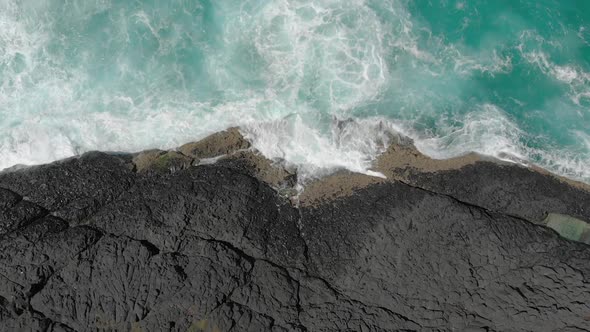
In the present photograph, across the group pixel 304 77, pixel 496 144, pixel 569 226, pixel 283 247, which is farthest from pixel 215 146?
pixel 569 226

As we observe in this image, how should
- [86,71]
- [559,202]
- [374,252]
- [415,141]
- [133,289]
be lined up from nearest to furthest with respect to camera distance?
[133,289] → [374,252] → [559,202] → [415,141] → [86,71]

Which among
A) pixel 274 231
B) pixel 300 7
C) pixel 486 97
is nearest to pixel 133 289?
pixel 274 231

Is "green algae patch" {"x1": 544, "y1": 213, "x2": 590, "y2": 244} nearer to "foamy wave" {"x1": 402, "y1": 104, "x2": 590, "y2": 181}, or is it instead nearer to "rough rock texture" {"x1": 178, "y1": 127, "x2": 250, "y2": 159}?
"foamy wave" {"x1": 402, "y1": 104, "x2": 590, "y2": 181}

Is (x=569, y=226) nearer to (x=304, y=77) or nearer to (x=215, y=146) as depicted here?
(x=304, y=77)

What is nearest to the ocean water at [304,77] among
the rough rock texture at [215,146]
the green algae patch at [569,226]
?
the rough rock texture at [215,146]

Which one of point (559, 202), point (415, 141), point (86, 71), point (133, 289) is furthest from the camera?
point (86, 71)

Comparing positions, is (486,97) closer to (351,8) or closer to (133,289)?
(351,8)

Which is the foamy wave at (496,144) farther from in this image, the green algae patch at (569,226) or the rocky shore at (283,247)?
the green algae patch at (569,226)

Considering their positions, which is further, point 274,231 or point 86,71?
point 86,71
